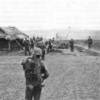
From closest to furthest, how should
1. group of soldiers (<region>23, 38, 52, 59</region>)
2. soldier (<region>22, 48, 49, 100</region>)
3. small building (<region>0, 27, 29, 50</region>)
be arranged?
soldier (<region>22, 48, 49, 100</region>) < group of soldiers (<region>23, 38, 52, 59</region>) < small building (<region>0, 27, 29, 50</region>)

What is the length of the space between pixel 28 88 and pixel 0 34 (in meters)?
34.5

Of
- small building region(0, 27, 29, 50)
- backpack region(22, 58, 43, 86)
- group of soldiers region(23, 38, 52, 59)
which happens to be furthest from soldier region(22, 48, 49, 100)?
small building region(0, 27, 29, 50)

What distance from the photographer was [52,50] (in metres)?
36.8

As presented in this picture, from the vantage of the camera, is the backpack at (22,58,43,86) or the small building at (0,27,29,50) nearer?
the backpack at (22,58,43,86)

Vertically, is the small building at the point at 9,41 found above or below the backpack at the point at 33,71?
below

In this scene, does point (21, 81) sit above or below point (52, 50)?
above

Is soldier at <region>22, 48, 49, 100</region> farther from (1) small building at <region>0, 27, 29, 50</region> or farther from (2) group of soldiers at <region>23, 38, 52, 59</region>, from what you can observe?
(1) small building at <region>0, 27, 29, 50</region>

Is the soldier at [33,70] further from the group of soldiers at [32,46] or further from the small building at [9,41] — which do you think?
the small building at [9,41]

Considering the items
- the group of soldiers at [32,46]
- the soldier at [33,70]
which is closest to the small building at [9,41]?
the group of soldiers at [32,46]

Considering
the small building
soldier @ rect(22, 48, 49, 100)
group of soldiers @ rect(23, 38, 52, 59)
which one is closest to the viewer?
soldier @ rect(22, 48, 49, 100)

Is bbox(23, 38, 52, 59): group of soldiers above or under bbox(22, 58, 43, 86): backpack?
under

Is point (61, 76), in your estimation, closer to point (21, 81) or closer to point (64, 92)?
point (21, 81)

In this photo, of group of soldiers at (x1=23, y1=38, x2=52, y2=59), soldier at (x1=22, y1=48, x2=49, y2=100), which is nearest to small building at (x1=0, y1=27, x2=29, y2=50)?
group of soldiers at (x1=23, y1=38, x2=52, y2=59)

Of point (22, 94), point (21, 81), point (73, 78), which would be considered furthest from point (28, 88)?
point (73, 78)
